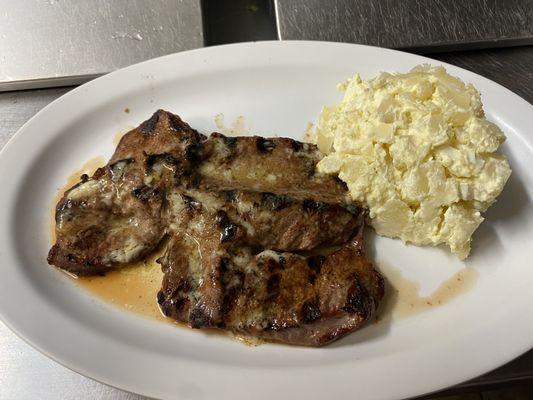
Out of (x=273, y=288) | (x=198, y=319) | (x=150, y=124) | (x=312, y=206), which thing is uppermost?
(x=312, y=206)

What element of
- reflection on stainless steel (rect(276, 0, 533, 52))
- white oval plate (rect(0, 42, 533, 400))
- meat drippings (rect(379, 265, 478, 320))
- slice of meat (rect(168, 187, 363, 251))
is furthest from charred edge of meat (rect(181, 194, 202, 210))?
reflection on stainless steel (rect(276, 0, 533, 52))

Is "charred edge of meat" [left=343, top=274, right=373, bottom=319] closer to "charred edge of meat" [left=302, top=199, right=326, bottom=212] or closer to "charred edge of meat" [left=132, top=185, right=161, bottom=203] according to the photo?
"charred edge of meat" [left=302, top=199, right=326, bottom=212]

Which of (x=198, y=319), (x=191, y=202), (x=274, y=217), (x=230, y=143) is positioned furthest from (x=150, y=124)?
(x=198, y=319)

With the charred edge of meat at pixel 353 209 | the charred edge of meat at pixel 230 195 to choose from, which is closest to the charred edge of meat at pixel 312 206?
the charred edge of meat at pixel 353 209

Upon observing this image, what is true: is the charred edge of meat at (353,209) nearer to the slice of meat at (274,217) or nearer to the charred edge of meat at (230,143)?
the slice of meat at (274,217)

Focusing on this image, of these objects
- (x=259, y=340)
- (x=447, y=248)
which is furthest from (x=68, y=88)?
(x=447, y=248)

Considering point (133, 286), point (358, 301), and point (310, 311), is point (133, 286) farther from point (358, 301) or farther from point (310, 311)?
point (358, 301)
